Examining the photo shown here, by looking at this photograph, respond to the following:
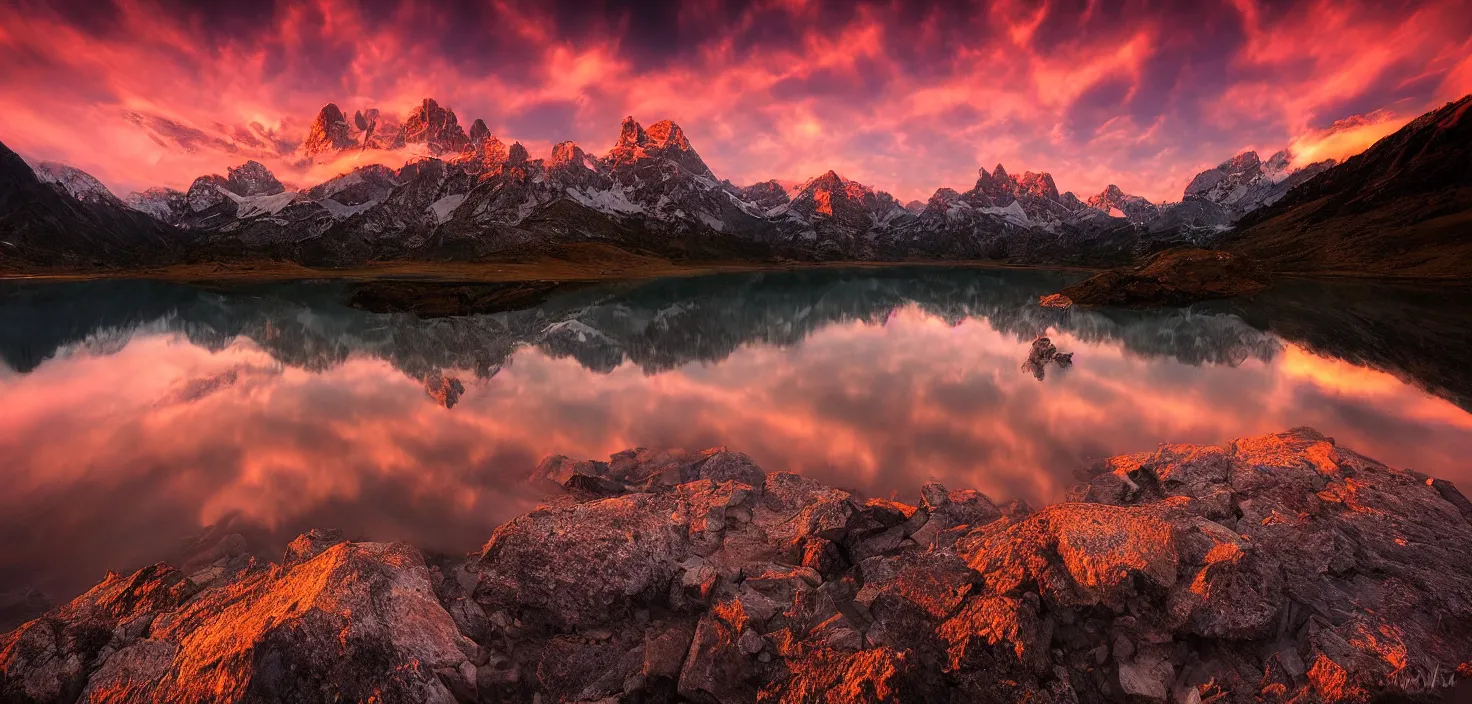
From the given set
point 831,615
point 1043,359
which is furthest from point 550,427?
point 1043,359

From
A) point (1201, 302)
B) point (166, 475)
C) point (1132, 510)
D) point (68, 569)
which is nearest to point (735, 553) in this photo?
point (1132, 510)

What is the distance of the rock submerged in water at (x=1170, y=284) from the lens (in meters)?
91.9

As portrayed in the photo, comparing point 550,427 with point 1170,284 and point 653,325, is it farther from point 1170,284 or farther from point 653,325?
point 1170,284

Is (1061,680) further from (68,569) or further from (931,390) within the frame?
(68,569)

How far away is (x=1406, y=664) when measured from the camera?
10461mm

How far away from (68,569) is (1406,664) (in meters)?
35.1

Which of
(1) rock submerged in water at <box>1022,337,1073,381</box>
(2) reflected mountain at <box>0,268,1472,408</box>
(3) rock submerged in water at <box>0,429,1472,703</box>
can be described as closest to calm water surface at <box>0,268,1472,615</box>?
(2) reflected mountain at <box>0,268,1472,408</box>

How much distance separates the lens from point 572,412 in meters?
31.0

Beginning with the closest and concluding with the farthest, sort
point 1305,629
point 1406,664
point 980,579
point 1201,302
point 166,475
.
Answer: point 1406,664 < point 1305,629 < point 980,579 < point 166,475 < point 1201,302

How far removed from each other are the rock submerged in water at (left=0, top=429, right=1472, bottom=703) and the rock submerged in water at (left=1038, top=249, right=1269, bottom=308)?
3389 inches

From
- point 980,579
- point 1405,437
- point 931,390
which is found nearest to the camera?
point 980,579

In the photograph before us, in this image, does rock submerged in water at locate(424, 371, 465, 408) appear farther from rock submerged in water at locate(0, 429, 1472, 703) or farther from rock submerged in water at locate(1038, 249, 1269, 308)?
rock submerged in water at locate(1038, 249, 1269, 308)

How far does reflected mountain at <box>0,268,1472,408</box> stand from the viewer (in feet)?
152

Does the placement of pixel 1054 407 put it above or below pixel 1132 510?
below
